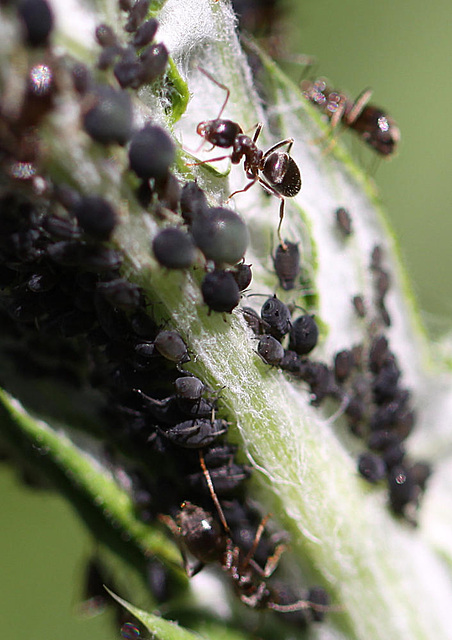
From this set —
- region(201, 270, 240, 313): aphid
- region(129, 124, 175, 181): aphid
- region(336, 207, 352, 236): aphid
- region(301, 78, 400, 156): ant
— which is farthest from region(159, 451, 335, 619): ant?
region(301, 78, 400, 156): ant

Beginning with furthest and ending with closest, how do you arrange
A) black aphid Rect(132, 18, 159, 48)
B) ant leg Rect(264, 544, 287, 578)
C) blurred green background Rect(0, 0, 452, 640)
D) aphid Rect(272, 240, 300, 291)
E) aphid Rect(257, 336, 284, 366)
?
blurred green background Rect(0, 0, 452, 640)
ant leg Rect(264, 544, 287, 578)
aphid Rect(272, 240, 300, 291)
aphid Rect(257, 336, 284, 366)
black aphid Rect(132, 18, 159, 48)

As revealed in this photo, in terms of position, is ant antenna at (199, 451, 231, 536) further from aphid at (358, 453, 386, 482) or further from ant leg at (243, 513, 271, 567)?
aphid at (358, 453, 386, 482)

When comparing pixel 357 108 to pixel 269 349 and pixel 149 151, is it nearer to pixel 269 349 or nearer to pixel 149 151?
pixel 269 349

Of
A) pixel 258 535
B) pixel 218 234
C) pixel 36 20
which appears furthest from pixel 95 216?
pixel 258 535

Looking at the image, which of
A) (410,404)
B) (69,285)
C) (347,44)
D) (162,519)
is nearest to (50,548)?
(162,519)

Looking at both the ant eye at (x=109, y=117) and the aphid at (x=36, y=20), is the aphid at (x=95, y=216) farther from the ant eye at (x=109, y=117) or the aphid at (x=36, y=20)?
the aphid at (x=36, y=20)

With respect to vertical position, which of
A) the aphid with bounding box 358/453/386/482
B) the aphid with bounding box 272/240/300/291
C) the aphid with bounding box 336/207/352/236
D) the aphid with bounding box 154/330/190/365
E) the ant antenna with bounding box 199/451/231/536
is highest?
the aphid with bounding box 336/207/352/236

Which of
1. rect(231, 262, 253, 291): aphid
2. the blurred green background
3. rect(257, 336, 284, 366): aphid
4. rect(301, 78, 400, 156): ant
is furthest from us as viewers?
the blurred green background

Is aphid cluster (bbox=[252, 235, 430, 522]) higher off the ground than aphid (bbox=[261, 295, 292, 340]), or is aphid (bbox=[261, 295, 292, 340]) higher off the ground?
aphid (bbox=[261, 295, 292, 340])
